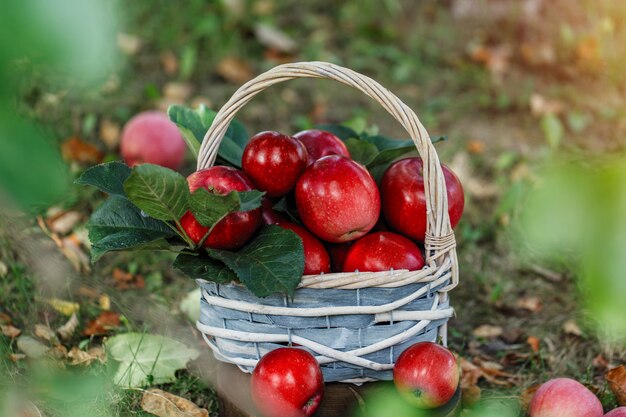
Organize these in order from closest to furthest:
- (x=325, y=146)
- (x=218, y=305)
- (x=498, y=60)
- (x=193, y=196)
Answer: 1. (x=193, y=196)
2. (x=218, y=305)
3. (x=325, y=146)
4. (x=498, y=60)

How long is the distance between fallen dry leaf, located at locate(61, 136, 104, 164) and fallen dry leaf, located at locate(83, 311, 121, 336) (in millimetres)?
1001

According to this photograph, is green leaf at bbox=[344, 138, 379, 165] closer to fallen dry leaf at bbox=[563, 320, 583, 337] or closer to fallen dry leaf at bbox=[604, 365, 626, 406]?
fallen dry leaf at bbox=[604, 365, 626, 406]

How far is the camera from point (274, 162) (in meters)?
1.38

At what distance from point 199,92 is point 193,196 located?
214 centimetres

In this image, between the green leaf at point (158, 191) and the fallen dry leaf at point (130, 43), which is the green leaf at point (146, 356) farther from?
the fallen dry leaf at point (130, 43)

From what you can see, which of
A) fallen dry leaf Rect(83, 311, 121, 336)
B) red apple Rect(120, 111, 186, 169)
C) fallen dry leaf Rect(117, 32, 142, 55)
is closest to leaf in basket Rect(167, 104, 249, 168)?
fallen dry leaf Rect(83, 311, 121, 336)

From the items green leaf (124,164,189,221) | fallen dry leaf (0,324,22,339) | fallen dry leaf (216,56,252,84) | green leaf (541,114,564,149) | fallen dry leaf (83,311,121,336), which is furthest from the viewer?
fallen dry leaf (216,56,252,84)

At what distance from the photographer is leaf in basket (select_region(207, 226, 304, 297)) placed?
1220mm

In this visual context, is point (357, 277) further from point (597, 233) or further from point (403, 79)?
point (403, 79)

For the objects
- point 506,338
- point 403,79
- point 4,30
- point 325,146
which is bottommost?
point 506,338

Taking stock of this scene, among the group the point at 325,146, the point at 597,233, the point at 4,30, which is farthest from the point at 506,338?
the point at 4,30

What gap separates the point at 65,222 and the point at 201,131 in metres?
0.99

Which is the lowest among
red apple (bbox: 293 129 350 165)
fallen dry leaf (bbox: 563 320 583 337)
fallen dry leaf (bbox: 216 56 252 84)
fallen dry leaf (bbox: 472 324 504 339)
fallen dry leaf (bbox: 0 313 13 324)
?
fallen dry leaf (bbox: 472 324 504 339)

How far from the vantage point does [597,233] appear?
33cm
